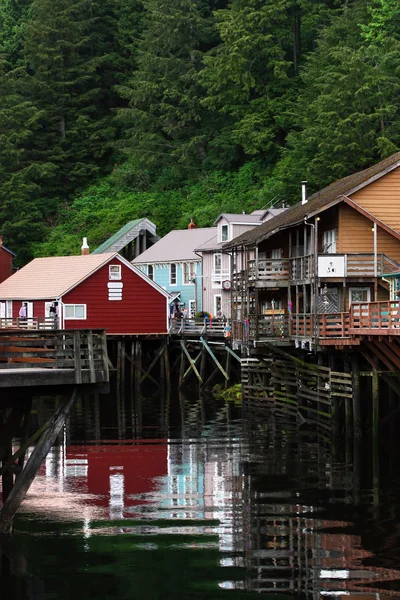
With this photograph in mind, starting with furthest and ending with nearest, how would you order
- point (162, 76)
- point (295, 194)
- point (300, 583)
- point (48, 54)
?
point (48, 54) < point (162, 76) < point (295, 194) < point (300, 583)

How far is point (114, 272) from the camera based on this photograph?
197ft

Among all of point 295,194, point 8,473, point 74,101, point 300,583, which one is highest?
point 74,101

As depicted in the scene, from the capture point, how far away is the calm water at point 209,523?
18.1 meters

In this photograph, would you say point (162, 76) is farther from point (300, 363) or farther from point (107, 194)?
point (300, 363)

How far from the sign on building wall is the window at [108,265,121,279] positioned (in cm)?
2273

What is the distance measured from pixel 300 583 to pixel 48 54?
85965 millimetres

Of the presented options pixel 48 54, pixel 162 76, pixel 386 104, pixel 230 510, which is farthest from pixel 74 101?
pixel 230 510

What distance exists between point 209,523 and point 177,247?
49707 millimetres

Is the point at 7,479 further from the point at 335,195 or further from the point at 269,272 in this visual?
the point at 269,272

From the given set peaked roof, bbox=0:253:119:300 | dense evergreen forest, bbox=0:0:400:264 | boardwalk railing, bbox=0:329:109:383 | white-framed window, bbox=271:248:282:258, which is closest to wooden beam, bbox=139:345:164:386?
peaked roof, bbox=0:253:119:300

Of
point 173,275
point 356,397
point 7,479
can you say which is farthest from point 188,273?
point 7,479

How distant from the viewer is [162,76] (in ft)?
303

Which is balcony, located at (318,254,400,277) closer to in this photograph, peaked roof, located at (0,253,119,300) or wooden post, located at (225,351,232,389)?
wooden post, located at (225,351,232,389)

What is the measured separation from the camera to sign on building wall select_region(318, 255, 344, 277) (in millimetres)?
38781
